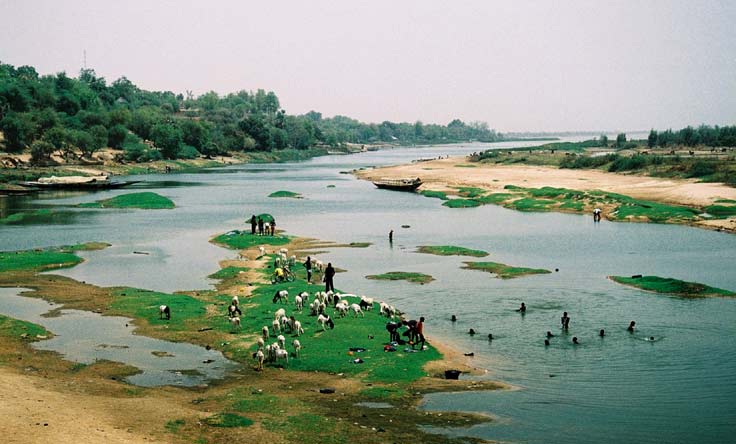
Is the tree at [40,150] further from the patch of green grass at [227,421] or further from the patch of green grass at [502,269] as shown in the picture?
the patch of green grass at [227,421]

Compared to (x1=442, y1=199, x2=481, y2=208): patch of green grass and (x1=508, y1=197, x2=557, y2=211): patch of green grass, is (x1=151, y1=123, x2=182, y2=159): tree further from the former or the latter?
(x1=508, y1=197, x2=557, y2=211): patch of green grass

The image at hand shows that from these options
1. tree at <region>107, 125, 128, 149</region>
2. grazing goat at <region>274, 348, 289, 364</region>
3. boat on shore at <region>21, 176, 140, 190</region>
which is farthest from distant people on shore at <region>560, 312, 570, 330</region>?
tree at <region>107, 125, 128, 149</region>

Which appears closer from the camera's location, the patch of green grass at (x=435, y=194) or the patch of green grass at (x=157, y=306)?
the patch of green grass at (x=157, y=306)

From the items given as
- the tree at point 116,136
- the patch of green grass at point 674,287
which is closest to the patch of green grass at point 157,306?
the patch of green grass at point 674,287

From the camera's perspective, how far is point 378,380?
82.8ft

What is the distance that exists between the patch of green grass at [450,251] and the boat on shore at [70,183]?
235 feet

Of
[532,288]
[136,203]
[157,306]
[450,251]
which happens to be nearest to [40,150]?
[136,203]

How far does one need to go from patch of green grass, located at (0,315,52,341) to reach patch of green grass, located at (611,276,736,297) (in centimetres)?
3208

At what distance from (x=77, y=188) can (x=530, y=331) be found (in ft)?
312

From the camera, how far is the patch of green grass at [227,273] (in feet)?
146

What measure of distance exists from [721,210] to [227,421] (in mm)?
67174

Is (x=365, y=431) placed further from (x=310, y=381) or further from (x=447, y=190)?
(x=447, y=190)

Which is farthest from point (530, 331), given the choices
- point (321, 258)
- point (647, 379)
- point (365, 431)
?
point (321, 258)

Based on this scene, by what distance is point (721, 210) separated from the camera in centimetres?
7394
